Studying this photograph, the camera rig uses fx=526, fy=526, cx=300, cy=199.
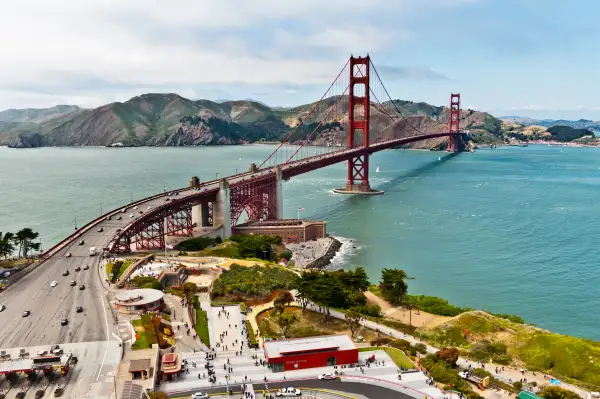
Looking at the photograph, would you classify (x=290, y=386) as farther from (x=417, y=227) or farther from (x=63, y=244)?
(x=417, y=227)

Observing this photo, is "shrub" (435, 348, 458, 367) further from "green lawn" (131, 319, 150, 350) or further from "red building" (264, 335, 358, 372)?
"green lawn" (131, 319, 150, 350)

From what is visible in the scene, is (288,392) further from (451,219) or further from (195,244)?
(451,219)

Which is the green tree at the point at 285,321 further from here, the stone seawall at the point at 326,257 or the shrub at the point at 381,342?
the stone seawall at the point at 326,257

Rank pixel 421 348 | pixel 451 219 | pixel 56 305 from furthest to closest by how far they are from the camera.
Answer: pixel 451 219 → pixel 56 305 → pixel 421 348

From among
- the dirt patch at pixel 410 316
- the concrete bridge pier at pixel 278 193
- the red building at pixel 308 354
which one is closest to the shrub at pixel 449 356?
the red building at pixel 308 354

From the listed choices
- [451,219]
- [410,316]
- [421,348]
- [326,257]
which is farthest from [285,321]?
[451,219]
